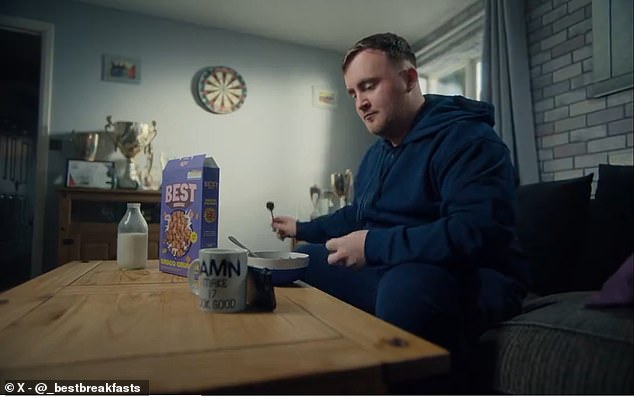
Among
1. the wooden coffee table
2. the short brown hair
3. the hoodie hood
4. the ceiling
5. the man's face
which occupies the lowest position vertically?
the wooden coffee table

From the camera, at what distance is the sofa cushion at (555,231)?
1271 mm

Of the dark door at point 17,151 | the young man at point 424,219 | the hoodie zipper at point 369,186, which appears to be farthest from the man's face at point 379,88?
the dark door at point 17,151

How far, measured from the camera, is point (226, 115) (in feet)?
10.5

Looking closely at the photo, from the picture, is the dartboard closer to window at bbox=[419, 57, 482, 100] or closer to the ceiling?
the ceiling

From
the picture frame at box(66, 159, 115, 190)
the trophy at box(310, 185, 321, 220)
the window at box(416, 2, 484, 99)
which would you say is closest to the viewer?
the picture frame at box(66, 159, 115, 190)

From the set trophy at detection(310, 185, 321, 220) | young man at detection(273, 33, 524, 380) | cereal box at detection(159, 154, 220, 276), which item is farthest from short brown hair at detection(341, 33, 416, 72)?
trophy at detection(310, 185, 321, 220)

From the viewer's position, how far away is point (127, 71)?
293 cm

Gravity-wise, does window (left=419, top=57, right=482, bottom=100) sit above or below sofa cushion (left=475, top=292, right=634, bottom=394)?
above

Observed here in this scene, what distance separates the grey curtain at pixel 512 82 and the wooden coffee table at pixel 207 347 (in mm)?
1886

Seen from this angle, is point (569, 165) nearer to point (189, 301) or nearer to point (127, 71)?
point (189, 301)

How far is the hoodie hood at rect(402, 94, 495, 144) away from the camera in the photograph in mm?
966

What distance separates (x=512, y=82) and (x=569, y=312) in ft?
5.87

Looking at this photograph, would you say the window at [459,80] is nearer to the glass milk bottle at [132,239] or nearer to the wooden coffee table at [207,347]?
the glass milk bottle at [132,239]

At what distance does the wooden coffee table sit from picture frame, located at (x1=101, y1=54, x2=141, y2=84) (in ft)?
8.50
